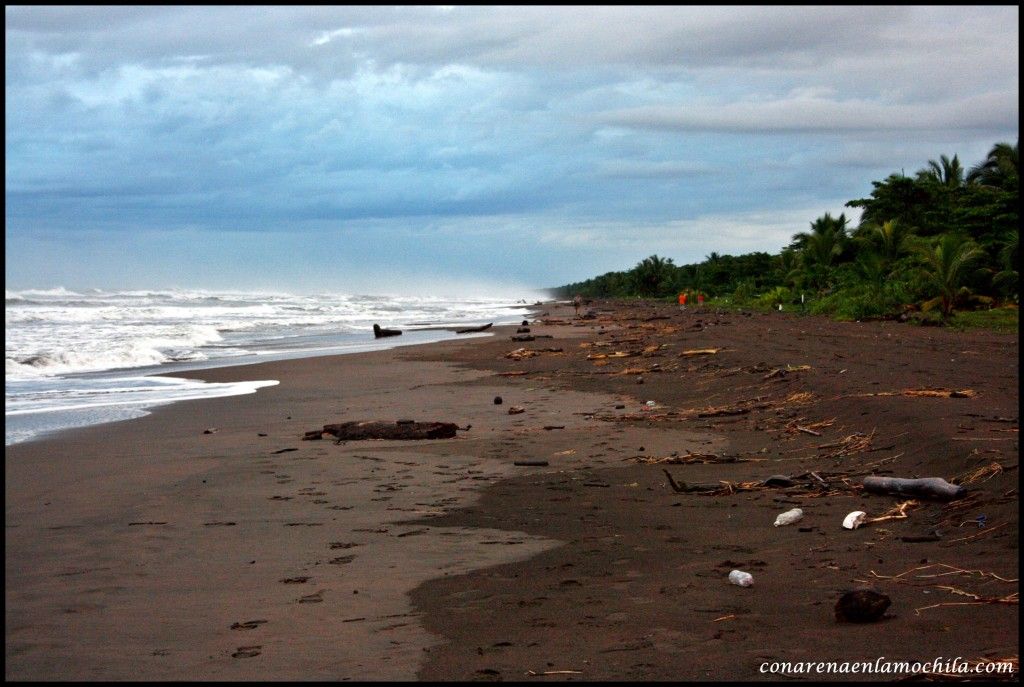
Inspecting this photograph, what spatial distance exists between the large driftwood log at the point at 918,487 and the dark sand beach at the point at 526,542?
0.08 m

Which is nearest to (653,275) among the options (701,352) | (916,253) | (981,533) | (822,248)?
(822,248)

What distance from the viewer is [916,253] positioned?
31.4 m

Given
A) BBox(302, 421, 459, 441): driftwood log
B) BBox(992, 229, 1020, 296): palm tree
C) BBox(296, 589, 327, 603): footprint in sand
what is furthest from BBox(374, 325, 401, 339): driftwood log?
BBox(296, 589, 327, 603): footprint in sand

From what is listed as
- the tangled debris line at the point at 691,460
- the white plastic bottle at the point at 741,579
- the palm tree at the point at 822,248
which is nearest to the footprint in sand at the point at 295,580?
the white plastic bottle at the point at 741,579

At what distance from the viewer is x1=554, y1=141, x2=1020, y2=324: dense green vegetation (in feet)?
87.7

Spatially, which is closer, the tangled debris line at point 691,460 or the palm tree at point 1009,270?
the tangled debris line at point 691,460

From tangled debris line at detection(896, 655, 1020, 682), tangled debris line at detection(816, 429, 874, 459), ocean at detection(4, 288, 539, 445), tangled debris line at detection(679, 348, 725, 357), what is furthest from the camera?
tangled debris line at detection(679, 348, 725, 357)

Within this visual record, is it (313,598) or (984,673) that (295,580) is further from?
(984,673)

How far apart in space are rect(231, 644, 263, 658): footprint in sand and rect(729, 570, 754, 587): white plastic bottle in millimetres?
2328

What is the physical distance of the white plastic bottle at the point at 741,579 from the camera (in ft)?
15.7

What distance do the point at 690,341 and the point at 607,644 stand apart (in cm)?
1755

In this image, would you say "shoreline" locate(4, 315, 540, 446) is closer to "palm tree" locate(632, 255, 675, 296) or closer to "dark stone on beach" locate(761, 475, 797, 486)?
"dark stone on beach" locate(761, 475, 797, 486)

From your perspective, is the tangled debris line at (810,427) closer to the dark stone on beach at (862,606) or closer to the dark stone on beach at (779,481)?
the dark stone on beach at (779,481)

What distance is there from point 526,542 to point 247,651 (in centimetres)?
225
